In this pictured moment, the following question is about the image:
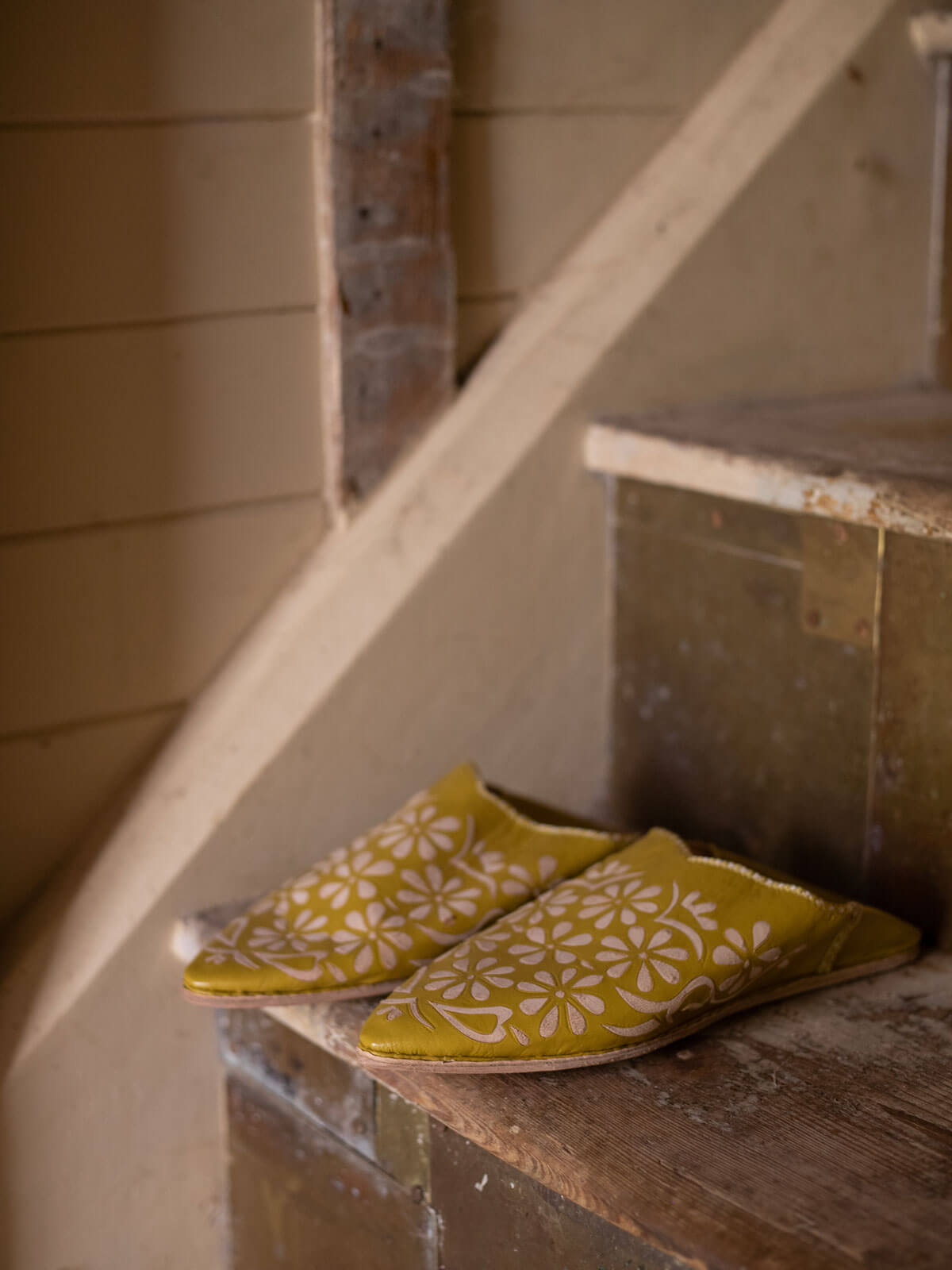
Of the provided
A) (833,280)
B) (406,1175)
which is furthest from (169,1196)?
(833,280)

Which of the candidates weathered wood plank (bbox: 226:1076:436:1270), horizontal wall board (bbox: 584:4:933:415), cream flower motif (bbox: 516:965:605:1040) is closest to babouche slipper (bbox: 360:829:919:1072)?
cream flower motif (bbox: 516:965:605:1040)

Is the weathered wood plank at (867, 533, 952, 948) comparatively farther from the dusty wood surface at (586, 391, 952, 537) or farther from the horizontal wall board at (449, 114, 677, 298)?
the horizontal wall board at (449, 114, 677, 298)

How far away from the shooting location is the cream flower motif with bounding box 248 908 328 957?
1.23 metres

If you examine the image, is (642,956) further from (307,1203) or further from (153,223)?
(153,223)

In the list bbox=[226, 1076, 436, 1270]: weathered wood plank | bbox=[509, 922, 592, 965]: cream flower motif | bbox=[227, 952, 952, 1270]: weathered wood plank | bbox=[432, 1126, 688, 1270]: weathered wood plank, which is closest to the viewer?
bbox=[227, 952, 952, 1270]: weathered wood plank

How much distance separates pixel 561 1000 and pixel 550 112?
36.2 inches

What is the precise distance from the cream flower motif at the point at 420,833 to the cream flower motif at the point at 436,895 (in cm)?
2

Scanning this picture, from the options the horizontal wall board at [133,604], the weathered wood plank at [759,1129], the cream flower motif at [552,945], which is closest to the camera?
the weathered wood plank at [759,1129]

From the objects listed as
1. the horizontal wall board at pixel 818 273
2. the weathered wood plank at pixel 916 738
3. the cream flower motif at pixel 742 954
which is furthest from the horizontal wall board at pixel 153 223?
the cream flower motif at pixel 742 954

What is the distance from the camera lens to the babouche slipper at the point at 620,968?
3.52 feet

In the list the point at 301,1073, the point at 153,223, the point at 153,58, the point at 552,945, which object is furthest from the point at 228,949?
the point at 153,58

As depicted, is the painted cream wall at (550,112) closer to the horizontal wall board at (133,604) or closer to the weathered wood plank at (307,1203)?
the horizontal wall board at (133,604)

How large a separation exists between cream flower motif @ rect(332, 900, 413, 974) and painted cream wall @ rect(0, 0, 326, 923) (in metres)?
0.33

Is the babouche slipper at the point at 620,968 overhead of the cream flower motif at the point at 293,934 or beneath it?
overhead
